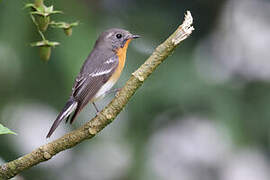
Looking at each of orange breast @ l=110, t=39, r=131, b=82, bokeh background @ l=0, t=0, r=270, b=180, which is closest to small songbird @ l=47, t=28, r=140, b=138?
orange breast @ l=110, t=39, r=131, b=82

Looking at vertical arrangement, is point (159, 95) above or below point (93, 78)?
above

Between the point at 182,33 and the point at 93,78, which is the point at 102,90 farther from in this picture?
the point at 182,33

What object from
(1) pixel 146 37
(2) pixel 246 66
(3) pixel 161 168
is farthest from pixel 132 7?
(3) pixel 161 168

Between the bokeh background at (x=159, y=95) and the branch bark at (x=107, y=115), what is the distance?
1.96 metres

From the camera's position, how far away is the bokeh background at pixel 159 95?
5070 millimetres

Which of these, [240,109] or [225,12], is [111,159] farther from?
[225,12]

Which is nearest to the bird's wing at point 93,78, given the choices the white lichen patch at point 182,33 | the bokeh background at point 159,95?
the bokeh background at point 159,95

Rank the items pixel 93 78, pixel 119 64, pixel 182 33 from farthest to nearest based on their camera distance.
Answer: pixel 119 64
pixel 93 78
pixel 182 33

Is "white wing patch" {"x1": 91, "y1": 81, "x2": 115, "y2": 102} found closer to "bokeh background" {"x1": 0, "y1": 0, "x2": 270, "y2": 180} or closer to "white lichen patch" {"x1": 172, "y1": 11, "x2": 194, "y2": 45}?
"bokeh background" {"x1": 0, "y1": 0, "x2": 270, "y2": 180}

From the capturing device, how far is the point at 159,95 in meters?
5.44

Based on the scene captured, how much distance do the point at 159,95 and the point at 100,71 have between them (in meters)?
1.29

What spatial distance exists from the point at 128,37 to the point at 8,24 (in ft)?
3.46

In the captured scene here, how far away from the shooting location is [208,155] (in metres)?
6.29

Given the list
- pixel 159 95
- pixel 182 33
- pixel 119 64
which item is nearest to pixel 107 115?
pixel 182 33
